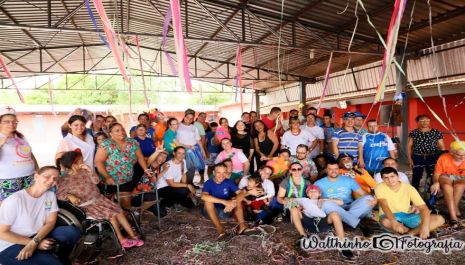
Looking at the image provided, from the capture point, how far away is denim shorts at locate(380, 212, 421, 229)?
10.6ft

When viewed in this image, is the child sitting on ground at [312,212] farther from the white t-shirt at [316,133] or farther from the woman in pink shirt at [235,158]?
the white t-shirt at [316,133]

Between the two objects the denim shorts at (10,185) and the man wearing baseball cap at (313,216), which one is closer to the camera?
the denim shorts at (10,185)

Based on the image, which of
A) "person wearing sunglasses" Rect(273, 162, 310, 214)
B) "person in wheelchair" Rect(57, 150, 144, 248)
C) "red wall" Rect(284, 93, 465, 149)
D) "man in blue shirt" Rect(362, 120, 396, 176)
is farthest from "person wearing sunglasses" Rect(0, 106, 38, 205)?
"red wall" Rect(284, 93, 465, 149)

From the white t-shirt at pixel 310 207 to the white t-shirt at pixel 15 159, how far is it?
8.77 feet

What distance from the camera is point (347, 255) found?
296 cm

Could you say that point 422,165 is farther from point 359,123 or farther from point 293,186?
point 293,186

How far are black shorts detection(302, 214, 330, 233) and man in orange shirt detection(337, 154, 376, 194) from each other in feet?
2.08

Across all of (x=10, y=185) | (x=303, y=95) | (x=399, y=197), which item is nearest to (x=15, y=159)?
(x=10, y=185)

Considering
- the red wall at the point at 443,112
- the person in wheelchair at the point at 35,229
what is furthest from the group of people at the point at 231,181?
the red wall at the point at 443,112

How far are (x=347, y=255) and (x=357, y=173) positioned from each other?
4.04 ft

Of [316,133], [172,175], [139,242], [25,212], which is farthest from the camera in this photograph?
[316,133]

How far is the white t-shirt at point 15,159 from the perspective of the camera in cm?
277

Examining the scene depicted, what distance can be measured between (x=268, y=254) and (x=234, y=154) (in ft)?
5.77

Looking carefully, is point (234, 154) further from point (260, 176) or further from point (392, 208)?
point (392, 208)
